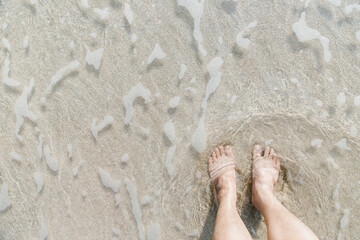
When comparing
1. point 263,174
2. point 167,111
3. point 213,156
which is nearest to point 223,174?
point 213,156

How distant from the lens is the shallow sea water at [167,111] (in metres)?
1.73

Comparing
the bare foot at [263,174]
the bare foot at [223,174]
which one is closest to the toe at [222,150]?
the bare foot at [223,174]

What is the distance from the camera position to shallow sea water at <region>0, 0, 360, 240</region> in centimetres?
173

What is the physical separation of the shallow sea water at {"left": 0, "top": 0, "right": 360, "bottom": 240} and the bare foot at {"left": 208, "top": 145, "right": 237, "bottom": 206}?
0.05 m

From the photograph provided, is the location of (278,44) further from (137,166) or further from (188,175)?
(137,166)

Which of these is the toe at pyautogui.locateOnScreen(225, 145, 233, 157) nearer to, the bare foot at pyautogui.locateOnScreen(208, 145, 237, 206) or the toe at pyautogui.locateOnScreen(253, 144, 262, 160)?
the bare foot at pyautogui.locateOnScreen(208, 145, 237, 206)

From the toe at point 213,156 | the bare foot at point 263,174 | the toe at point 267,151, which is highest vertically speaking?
the toe at point 213,156

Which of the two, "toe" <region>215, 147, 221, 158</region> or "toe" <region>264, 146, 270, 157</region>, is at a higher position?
"toe" <region>215, 147, 221, 158</region>

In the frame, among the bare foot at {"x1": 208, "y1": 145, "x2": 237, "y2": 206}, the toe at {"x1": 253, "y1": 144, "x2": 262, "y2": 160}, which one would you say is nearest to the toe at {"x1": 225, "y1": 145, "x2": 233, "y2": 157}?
the bare foot at {"x1": 208, "y1": 145, "x2": 237, "y2": 206}

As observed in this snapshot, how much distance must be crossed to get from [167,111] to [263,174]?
0.64 meters

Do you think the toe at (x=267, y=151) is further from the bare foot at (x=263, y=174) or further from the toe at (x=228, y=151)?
the toe at (x=228, y=151)

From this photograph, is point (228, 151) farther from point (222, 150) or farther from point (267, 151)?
point (267, 151)

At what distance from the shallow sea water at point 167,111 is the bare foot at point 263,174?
0.05 metres

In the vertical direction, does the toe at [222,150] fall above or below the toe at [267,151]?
above
